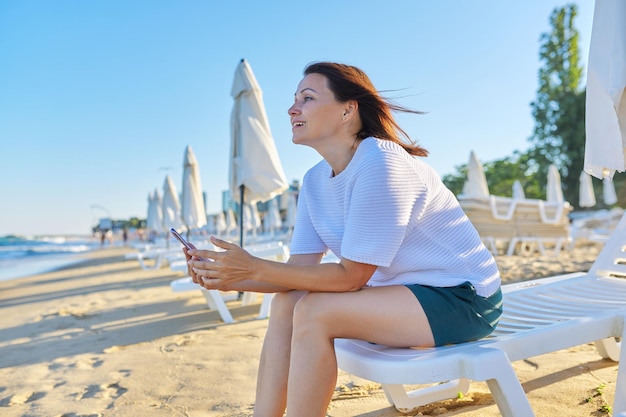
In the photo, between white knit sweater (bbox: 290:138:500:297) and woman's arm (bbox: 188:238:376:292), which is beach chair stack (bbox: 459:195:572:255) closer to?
white knit sweater (bbox: 290:138:500:297)

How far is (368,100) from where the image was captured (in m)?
1.78

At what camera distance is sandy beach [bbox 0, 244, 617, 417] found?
215 centimetres

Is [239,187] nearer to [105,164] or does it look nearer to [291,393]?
[291,393]

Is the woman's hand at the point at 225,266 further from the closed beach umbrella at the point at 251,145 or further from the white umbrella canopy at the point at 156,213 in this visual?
the white umbrella canopy at the point at 156,213

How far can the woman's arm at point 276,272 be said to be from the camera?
1.40 m

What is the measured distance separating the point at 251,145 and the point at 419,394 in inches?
187

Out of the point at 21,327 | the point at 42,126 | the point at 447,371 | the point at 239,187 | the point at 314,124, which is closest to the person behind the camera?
the point at 447,371

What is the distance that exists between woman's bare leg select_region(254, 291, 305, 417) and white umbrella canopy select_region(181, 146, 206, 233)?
10625mm

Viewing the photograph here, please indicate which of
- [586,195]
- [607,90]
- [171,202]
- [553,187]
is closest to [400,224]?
[607,90]

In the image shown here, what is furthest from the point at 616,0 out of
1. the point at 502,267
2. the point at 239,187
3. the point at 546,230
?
the point at 546,230

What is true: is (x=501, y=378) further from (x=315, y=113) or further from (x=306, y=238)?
(x=315, y=113)

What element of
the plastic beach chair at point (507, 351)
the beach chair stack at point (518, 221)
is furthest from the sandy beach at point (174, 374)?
the beach chair stack at point (518, 221)

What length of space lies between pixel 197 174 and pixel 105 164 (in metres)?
35.0

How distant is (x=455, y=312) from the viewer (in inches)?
58.6
